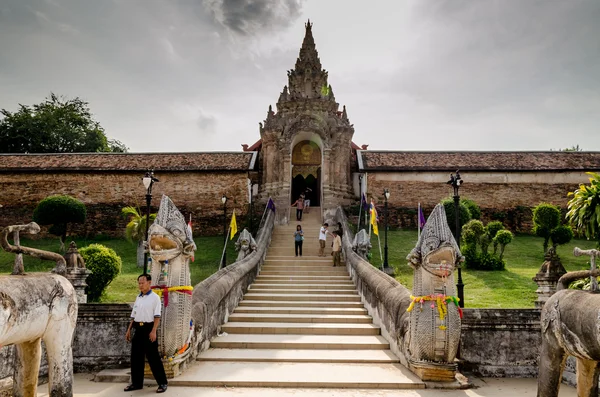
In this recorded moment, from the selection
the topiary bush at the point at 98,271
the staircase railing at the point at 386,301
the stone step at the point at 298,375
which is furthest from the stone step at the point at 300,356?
the topiary bush at the point at 98,271

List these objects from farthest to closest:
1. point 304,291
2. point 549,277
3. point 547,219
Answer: point 547,219, point 304,291, point 549,277

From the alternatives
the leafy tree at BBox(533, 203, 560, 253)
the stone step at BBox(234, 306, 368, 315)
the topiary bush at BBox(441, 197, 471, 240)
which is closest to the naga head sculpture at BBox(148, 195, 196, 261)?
the stone step at BBox(234, 306, 368, 315)

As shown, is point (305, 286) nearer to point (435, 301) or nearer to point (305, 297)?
point (305, 297)

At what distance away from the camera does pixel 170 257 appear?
6.07 metres

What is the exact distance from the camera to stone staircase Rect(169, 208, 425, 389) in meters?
6.05

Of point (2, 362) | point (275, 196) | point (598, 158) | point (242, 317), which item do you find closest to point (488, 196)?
point (598, 158)

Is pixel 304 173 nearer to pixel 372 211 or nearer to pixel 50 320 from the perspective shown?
pixel 372 211

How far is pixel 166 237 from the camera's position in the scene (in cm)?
603

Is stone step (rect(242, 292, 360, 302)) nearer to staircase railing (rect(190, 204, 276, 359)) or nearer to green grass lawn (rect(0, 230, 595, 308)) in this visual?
staircase railing (rect(190, 204, 276, 359))

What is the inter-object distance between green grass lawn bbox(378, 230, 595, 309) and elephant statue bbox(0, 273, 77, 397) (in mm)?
9162

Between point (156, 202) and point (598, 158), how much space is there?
25.8 metres

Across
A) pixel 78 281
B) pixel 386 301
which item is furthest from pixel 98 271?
pixel 386 301

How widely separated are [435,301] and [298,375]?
229cm

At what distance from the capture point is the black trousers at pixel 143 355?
18.0 ft
